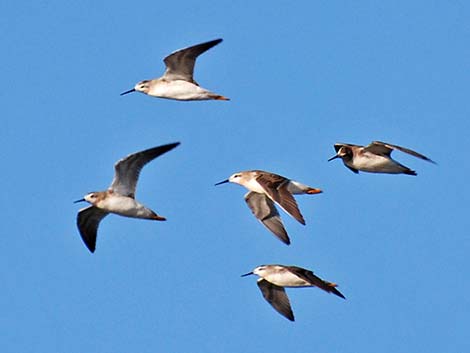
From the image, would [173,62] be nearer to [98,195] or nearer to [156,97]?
[156,97]

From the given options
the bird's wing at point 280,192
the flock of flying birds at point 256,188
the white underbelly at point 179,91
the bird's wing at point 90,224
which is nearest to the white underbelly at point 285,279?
the flock of flying birds at point 256,188

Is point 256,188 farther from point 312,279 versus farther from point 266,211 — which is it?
point 312,279

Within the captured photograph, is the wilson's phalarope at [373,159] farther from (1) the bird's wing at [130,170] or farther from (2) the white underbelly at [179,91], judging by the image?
(1) the bird's wing at [130,170]

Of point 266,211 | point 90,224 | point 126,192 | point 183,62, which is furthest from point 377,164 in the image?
point 90,224

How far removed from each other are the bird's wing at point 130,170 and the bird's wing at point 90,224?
208 centimetres

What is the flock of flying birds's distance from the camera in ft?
90.1

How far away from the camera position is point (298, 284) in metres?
29.7

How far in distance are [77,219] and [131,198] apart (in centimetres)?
247

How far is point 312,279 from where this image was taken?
2870 cm

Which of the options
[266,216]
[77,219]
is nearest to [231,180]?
[266,216]

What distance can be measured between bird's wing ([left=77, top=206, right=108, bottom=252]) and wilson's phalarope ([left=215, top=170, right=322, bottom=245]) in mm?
3349

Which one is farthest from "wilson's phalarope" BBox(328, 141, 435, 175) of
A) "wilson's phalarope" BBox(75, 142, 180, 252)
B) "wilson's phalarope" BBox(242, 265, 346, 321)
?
"wilson's phalarope" BBox(75, 142, 180, 252)

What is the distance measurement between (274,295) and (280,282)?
2.82 feet

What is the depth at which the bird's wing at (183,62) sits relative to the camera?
29.5m
